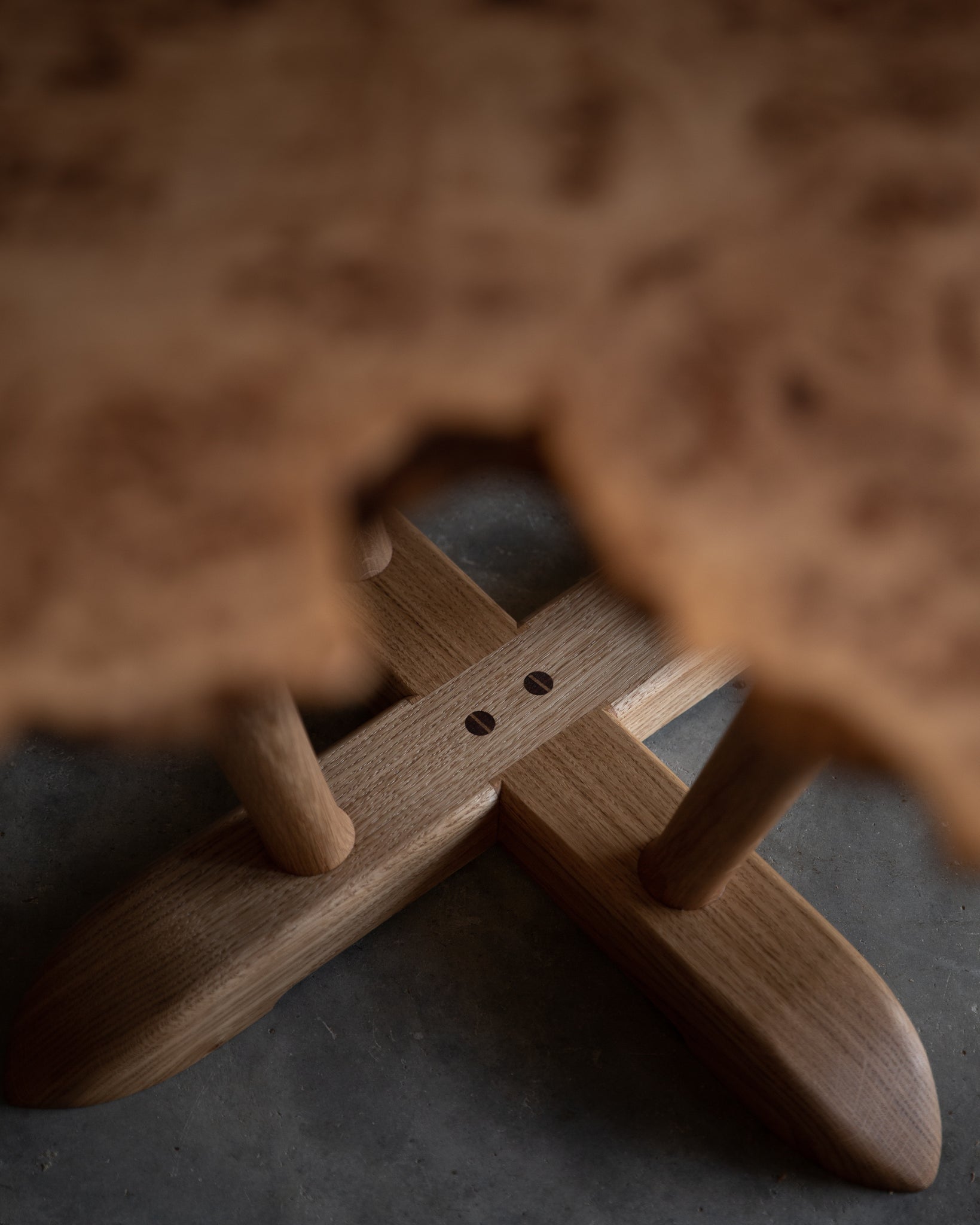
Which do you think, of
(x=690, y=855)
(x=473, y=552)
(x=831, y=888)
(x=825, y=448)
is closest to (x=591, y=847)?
(x=690, y=855)

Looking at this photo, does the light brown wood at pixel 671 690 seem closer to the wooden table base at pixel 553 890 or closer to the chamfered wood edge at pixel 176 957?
the wooden table base at pixel 553 890

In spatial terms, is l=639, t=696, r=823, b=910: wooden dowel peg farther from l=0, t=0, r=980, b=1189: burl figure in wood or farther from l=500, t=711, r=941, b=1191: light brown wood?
l=0, t=0, r=980, b=1189: burl figure in wood

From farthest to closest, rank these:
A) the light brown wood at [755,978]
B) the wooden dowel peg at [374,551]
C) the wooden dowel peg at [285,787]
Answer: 1. the wooden dowel peg at [374,551]
2. the light brown wood at [755,978]
3. the wooden dowel peg at [285,787]

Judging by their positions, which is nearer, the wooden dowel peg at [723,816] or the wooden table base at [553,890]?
the wooden dowel peg at [723,816]

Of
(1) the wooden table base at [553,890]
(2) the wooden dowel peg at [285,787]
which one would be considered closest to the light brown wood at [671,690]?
(1) the wooden table base at [553,890]

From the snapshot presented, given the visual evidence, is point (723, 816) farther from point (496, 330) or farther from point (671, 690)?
point (496, 330)

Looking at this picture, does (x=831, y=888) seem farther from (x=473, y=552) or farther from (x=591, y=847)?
(x=473, y=552)

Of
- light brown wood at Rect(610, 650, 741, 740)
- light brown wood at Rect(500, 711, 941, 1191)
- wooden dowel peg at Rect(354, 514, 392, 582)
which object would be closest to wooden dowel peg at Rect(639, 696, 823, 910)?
light brown wood at Rect(500, 711, 941, 1191)

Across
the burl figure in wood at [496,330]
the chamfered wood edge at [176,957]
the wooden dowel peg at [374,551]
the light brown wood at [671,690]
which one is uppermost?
the burl figure in wood at [496,330]
